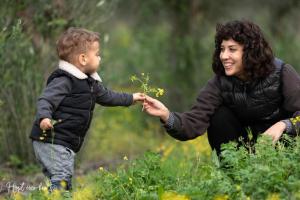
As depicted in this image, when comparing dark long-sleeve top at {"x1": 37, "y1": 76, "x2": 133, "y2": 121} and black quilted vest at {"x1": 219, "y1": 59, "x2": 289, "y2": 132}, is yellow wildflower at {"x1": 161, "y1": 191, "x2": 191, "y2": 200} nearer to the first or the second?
dark long-sleeve top at {"x1": 37, "y1": 76, "x2": 133, "y2": 121}

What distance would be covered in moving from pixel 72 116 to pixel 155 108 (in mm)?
631

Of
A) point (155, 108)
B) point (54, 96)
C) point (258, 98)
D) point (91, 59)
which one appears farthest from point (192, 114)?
point (54, 96)

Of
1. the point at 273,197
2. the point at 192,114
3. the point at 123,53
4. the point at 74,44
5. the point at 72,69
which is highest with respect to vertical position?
the point at 123,53

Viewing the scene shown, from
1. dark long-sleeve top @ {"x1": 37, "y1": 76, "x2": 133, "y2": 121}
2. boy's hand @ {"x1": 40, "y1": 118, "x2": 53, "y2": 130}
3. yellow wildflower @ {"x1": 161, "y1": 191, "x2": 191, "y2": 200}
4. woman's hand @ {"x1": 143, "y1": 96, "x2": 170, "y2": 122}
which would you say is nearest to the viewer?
yellow wildflower @ {"x1": 161, "y1": 191, "x2": 191, "y2": 200}

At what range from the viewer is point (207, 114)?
578 centimetres

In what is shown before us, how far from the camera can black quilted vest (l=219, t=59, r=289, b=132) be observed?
564 cm

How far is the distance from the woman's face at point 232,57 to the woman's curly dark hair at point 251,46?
0.03m

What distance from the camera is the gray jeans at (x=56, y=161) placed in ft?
17.1

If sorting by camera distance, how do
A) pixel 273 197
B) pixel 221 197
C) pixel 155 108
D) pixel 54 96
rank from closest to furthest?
pixel 273 197
pixel 221 197
pixel 54 96
pixel 155 108

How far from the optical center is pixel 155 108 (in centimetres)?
547

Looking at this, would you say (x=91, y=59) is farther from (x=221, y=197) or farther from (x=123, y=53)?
(x=123, y=53)

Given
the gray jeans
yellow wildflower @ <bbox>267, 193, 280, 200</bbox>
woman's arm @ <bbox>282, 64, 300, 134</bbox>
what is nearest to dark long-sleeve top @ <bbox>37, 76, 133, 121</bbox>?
the gray jeans

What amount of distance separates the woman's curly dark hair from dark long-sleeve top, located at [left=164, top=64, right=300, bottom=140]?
0.17 metres

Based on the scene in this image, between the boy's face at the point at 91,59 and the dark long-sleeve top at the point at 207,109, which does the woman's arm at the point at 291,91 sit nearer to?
the dark long-sleeve top at the point at 207,109
